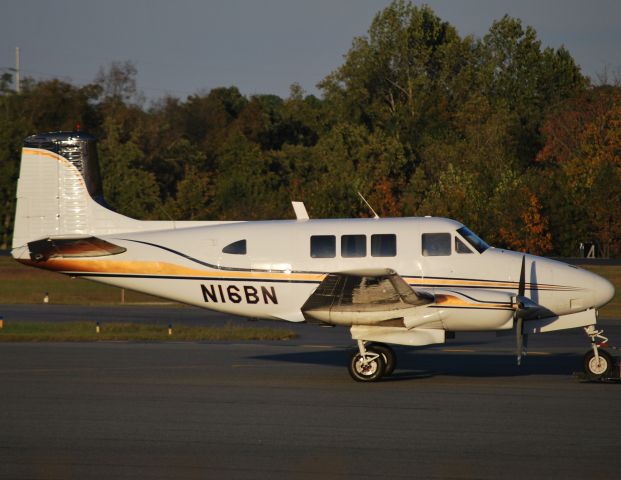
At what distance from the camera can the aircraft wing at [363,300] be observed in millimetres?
15648

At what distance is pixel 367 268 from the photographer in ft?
53.5

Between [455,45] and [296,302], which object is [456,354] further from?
[455,45]

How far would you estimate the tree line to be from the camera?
5044 centimetres

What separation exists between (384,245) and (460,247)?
4.19 ft

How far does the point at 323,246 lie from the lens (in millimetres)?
16672

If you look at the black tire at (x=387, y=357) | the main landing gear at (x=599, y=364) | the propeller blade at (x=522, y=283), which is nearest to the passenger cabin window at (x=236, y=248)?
the black tire at (x=387, y=357)

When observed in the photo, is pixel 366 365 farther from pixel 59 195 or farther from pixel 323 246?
pixel 59 195

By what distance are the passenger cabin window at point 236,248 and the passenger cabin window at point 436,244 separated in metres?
3.09

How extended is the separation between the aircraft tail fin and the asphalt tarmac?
248 centimetres

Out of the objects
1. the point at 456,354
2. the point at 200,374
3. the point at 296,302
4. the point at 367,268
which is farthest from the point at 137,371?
the point at 456,354

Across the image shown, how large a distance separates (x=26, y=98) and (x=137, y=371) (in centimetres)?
5851

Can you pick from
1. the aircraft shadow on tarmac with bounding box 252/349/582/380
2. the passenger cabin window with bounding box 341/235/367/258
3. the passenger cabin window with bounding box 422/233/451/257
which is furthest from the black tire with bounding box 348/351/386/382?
the passenger cabin window with bounding box 422/233/451/257

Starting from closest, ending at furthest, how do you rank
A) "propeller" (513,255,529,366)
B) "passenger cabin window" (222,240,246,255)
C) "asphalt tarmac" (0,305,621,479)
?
"asphalt tarmac" (0,305,621,479) → "propeller" (513,255,529,366) → "passenger cabin window" (222,240,246,255)

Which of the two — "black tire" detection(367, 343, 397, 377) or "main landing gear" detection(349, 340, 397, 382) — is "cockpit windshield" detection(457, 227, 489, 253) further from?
"main landing gear" detection(349, 340, 397, 382)
